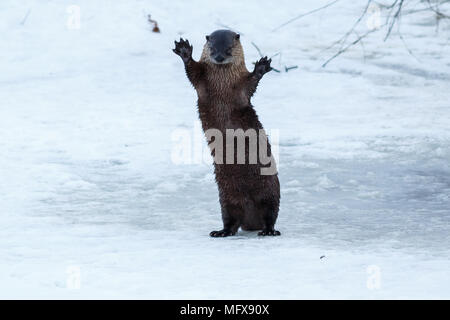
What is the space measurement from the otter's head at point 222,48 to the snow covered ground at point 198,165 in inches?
45.9

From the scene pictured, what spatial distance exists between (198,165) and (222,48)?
2801 millimetres

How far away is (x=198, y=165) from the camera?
8.45m

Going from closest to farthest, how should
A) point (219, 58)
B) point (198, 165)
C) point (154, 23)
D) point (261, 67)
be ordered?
point (219, 58) → point (261, 67) → point (198, 165) → point (154, 23)

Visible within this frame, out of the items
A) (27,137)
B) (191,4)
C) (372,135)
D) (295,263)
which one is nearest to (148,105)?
(27,137)

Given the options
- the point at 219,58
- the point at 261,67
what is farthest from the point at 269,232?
the point at 219,58

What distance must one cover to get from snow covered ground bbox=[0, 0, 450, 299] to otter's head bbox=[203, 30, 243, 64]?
117cm

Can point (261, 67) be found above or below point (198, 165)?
above

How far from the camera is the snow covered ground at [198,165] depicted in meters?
4.70

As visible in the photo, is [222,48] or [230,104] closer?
[222,48]

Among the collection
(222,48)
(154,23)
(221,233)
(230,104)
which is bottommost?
(221,233)

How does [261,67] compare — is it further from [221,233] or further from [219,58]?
[221,233]

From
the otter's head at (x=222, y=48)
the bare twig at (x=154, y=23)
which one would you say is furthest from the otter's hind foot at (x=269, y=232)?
the bare twig at (x=154, y=23)

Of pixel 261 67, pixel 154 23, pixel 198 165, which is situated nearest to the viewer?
pixel 261 67

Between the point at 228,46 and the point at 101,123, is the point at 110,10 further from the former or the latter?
the point at 228,46
